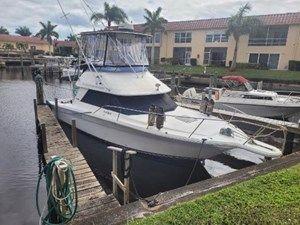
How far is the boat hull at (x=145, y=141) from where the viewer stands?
32.7 feet

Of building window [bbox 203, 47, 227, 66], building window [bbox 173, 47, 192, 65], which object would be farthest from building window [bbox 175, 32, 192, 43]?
building window [bbox 203, 47, 227, 66]

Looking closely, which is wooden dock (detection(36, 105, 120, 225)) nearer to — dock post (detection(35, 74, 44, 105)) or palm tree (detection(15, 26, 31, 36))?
dock post (detection(35, 74, 44, 105))

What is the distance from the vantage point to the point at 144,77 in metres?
13.0

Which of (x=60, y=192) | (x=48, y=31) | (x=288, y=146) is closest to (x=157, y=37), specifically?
(x=48, y=31)

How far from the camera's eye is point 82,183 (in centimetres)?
771

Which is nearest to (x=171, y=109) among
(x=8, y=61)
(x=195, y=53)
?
(x=195, y=53)

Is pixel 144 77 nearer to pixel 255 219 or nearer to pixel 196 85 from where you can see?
pixel 255 219

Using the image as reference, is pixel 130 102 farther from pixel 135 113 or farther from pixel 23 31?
pixel 23 31

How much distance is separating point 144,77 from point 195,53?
3338 cm

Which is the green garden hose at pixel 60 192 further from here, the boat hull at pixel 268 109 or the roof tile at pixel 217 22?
the roof tile at pixel 217 22

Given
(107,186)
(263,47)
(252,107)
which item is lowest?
(107,186)

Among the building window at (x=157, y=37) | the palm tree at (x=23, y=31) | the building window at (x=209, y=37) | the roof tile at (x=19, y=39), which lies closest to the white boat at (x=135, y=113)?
the building window at (x=209, y=37)

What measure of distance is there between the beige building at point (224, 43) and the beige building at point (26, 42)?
3781 centimetres

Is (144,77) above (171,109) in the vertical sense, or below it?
above
